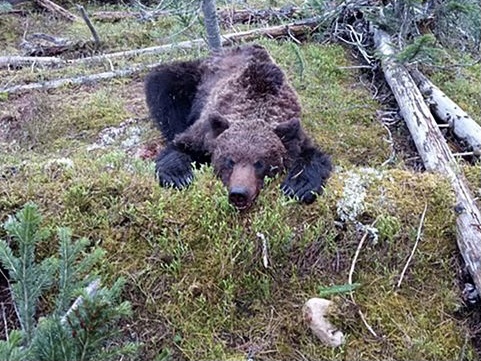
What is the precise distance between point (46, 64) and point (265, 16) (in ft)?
10.8

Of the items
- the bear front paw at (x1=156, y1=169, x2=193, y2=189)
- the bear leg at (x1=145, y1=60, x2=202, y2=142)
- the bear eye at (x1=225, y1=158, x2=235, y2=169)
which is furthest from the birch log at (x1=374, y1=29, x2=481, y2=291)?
the bear leg at (x1=145, y1=60, x2=202, y2=142)

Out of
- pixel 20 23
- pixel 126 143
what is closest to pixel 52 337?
pixel 126 143

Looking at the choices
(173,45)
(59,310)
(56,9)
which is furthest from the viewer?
(56,9)

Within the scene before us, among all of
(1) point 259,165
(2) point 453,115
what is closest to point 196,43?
(2) point 453,115

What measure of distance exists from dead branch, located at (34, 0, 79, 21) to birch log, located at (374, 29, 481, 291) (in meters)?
5.90

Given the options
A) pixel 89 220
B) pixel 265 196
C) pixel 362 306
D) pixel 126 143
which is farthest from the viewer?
pixel 126 143

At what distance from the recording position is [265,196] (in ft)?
11.8

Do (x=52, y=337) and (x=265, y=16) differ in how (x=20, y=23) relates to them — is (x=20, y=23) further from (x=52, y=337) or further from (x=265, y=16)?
(x=52, y=337)

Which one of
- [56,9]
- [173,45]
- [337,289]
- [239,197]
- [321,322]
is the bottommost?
[56,9]

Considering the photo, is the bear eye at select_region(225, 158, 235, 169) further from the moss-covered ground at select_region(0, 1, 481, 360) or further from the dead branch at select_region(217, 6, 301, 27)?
the dead branch at select_region(217, 6, 301, 27)

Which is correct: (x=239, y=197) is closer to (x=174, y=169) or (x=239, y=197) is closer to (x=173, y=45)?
(x=174, y=169)

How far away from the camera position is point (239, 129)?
410 centimetres

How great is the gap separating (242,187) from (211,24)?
138 inches

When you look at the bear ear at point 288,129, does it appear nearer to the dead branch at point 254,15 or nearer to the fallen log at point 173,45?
the fallen log at point 173,45
